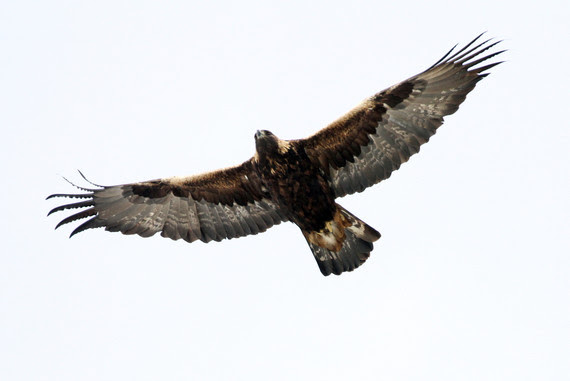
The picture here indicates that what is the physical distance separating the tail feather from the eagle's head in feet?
4.03

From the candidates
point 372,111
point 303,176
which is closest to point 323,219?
point 303,176

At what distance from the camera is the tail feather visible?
13.3 meters

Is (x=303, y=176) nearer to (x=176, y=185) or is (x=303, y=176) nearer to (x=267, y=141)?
(x=267, y=141)

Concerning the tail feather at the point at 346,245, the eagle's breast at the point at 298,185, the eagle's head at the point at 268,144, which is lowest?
the tail feather at the point at 346,245

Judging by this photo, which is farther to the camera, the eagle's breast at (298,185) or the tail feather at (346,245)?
the tail feather at (346,245)

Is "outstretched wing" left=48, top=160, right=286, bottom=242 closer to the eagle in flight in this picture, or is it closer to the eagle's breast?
the eagle in flight

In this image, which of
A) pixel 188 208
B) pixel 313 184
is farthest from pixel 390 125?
pixel 188 208

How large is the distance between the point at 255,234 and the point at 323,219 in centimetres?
126

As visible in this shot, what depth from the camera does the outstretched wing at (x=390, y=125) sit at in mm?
12539

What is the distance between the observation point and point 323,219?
43.4 ft

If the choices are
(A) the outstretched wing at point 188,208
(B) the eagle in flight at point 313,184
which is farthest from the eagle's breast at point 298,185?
(A) the outstretched wing at point 188,208

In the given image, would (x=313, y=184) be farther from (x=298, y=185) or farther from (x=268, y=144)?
(x=268, y=144)

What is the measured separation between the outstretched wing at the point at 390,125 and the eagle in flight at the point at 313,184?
0.04 feet

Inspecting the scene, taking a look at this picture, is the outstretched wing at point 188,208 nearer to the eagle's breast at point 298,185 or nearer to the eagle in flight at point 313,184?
the eagle in flight at point 313,184
